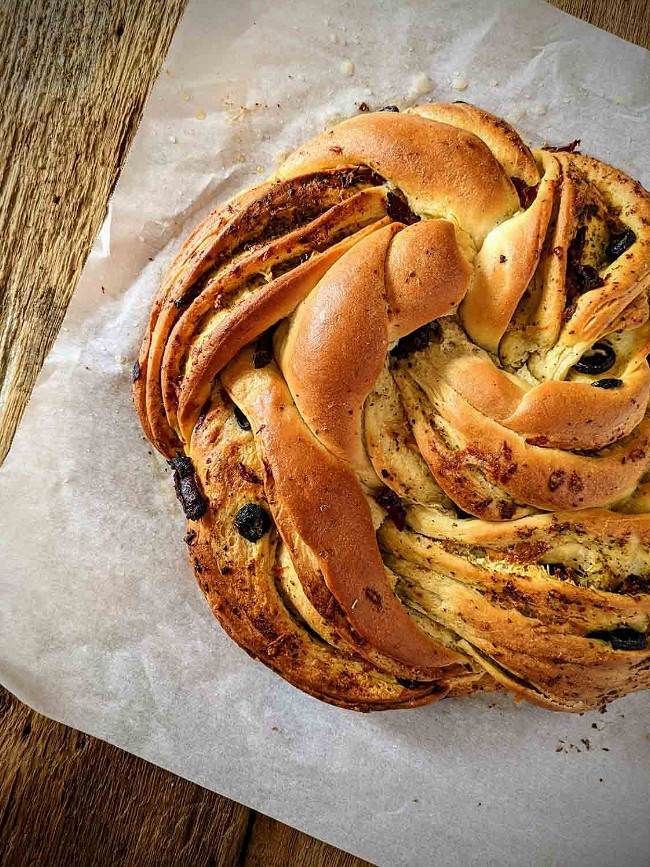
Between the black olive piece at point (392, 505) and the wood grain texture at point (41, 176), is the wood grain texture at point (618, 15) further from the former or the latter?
the black olive piece at point (392, 505)

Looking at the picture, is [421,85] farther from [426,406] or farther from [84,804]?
[84,804]

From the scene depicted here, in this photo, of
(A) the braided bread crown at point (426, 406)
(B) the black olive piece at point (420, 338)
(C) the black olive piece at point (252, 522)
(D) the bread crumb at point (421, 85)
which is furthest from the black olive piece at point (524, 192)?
(C) the black olive piece at point (252, 522)

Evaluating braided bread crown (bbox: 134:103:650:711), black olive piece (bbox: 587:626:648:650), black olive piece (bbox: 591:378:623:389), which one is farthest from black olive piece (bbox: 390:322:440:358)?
black olive piece (bbox: 587:626:648:650)

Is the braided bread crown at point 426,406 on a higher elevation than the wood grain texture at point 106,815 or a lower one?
higher

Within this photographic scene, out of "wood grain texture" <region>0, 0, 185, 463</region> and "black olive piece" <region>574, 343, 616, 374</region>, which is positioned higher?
"black olive piece" <region>574, 343, 616, 374</region>

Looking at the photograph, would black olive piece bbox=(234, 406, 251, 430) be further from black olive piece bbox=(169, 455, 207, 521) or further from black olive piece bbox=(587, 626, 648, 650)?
black olive piece bbox=(587, 626, 648, 650)

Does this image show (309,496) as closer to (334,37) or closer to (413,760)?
(413,760)

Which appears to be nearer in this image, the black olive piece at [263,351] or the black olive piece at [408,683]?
the black olive piece at [263,351]
